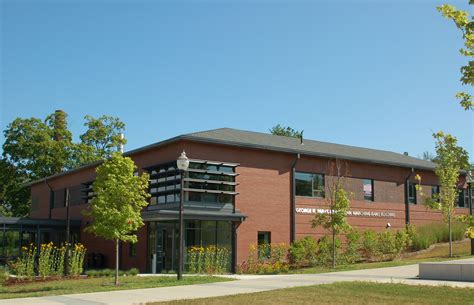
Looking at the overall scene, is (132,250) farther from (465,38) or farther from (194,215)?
(465,38)

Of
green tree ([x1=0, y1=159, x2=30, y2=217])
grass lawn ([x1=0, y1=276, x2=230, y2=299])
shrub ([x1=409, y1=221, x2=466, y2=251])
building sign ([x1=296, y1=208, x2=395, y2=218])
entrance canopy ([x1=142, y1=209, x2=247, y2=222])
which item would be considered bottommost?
grass lawn ([x1=0, y1=276, x2=230, y2=299])

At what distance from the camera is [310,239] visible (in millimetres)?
29797

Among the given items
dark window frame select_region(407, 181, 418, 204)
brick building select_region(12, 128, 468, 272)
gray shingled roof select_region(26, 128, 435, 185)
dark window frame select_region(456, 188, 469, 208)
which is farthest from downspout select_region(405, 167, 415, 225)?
dark window frame select_region(456, 188, 469, 208)

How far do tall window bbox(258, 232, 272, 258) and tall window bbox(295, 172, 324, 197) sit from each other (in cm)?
323

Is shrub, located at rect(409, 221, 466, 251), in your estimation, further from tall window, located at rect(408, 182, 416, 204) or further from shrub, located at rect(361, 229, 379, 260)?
shrub, located at rect(361, 229, 379, 260)

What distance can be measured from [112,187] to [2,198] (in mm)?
43730

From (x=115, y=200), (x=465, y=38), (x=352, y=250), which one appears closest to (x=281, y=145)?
(x=352, y=250)

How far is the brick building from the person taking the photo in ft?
90.2

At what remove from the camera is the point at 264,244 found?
95.6 ft

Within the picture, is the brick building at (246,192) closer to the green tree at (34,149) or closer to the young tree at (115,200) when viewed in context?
the young tree at (115,200)

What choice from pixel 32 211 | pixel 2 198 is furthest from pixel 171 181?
pixel 2 198

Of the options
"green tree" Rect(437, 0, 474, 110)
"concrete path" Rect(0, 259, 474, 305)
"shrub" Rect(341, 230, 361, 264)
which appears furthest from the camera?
"shrub" Rect(341, 230, 361, 264)

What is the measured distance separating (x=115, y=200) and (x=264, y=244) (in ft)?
35.8

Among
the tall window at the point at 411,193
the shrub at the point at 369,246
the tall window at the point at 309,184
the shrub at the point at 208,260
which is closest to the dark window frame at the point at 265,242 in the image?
the shrub at the point at 208,260
